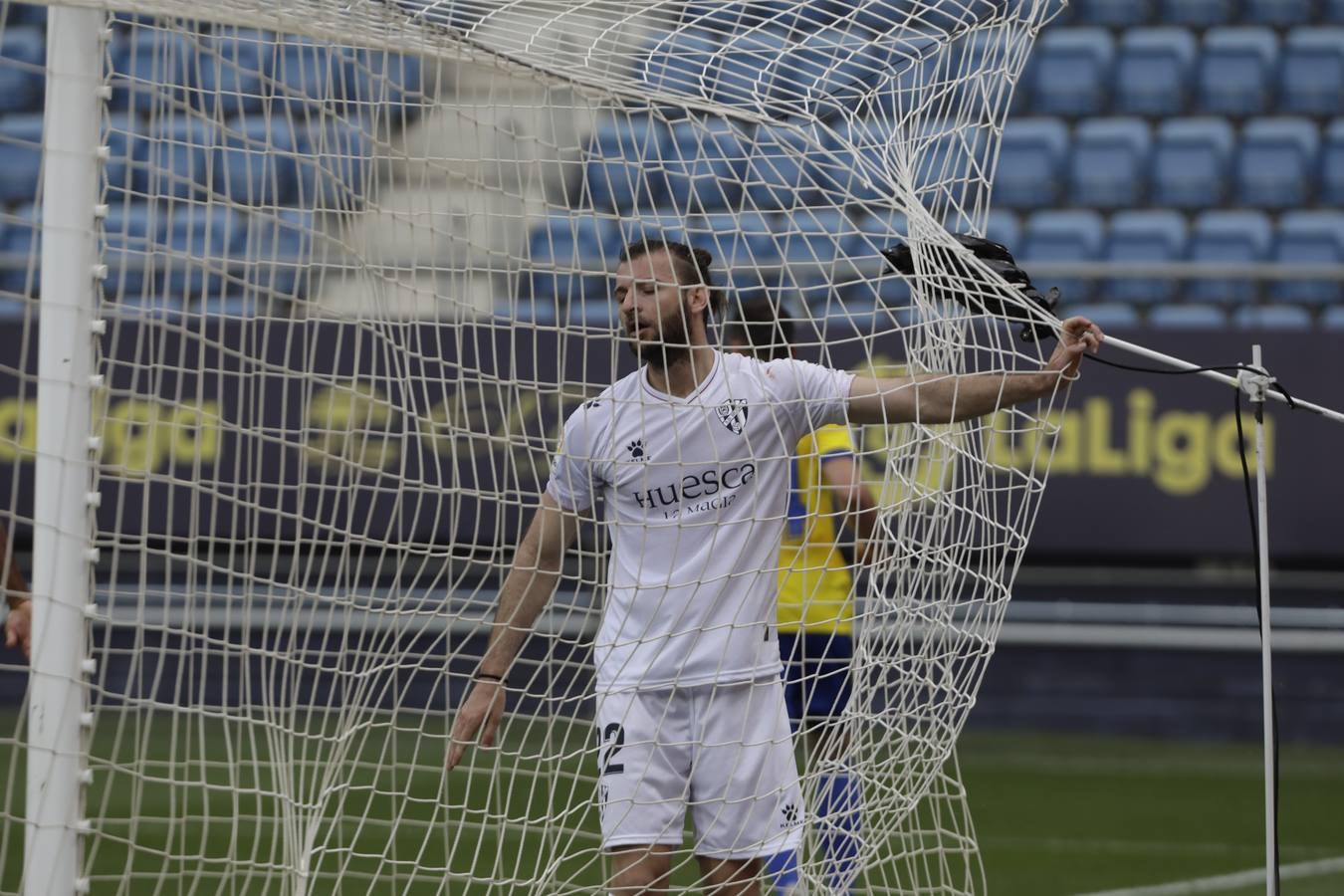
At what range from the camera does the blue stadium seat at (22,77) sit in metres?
12.6

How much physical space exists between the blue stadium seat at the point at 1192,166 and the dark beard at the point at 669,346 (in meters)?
8.40

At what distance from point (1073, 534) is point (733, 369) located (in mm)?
5891

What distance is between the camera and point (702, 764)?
4.32 meters

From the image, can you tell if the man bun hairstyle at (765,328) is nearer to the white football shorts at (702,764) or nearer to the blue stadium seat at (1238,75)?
the white football shorts at (702,764)

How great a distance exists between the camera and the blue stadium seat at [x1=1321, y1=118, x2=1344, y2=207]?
12.0m

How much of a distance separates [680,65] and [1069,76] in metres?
7.89

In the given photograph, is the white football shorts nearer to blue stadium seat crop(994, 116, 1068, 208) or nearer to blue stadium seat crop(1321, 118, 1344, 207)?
blue stadium seat crop(994, 116, 1068, 208)

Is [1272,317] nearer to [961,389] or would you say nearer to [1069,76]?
[1069,76]

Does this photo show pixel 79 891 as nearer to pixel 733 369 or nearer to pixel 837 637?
pixel 733 369

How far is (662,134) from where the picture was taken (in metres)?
9.13

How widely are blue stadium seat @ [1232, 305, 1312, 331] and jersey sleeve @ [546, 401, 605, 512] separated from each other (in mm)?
6287

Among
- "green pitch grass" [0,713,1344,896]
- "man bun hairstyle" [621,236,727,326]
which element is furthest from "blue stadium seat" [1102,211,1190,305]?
"man bun hairstyle" [621,236,727,326]

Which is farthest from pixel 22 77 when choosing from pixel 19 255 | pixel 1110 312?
pixel 1110 312

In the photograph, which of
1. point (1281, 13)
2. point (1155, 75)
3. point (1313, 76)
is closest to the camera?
point (1313, 76)
